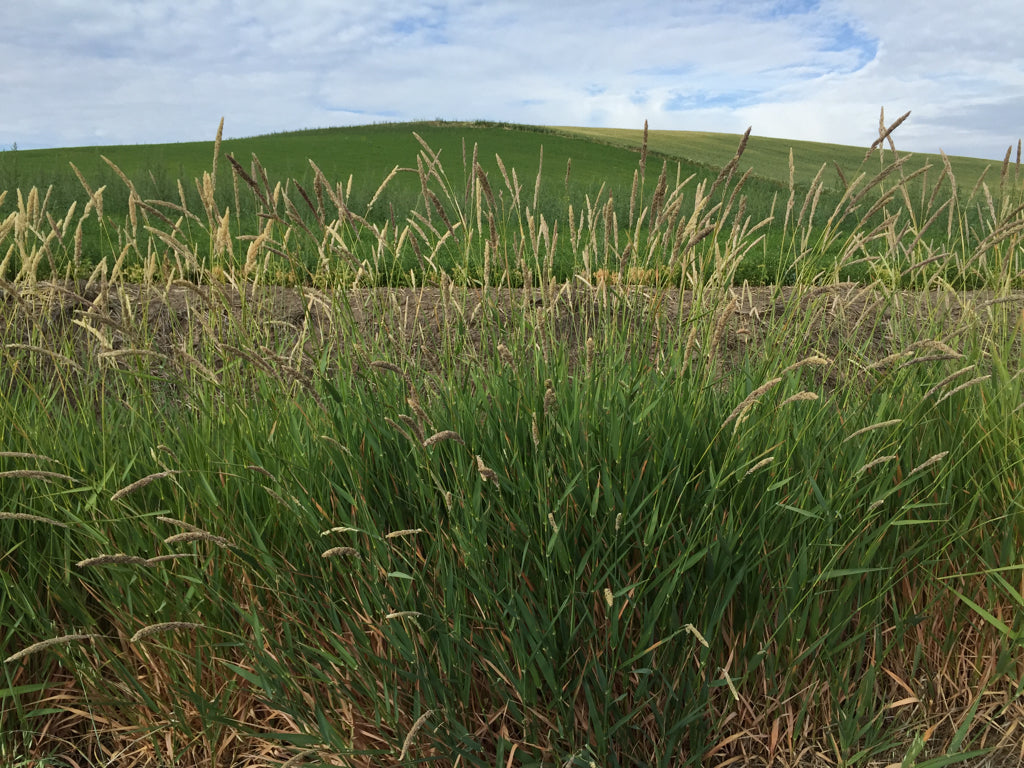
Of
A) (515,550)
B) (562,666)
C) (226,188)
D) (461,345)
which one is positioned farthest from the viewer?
(226,188)

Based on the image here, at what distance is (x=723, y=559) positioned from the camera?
64.2 inches

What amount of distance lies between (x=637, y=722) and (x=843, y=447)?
35.3 inches

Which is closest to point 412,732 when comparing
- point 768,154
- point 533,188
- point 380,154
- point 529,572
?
point 529,572

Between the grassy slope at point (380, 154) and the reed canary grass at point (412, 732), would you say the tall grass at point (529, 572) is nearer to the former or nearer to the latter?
the reed canary grass at point (412, 732)

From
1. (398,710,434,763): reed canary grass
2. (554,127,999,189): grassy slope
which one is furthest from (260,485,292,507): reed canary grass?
(554,127,999,189): grassy slope

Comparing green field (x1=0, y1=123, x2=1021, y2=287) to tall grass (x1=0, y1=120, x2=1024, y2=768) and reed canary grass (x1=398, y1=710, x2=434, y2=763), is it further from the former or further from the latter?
reed canary grass (x1=398, y1=710, x2=434, y2=763)

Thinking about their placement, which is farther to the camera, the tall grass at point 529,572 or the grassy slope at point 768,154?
the grassy slope at point 768,154

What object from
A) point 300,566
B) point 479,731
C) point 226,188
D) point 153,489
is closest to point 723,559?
point 479,731

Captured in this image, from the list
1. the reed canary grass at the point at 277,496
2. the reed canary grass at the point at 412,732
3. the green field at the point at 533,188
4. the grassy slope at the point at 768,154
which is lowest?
the reed canary grass at the point at 412,732

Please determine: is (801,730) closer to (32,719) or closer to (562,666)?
(562,666)

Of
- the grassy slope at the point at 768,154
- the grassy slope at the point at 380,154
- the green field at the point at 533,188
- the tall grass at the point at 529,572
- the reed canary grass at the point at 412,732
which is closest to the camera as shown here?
the reed canary grass at the point at 412,732

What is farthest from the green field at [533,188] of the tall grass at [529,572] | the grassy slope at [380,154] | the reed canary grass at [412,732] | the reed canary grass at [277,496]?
the reed canary grass at [412,732]

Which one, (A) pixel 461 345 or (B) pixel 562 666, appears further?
(A) pixel 461 345

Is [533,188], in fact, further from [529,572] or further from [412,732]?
[412,732]
